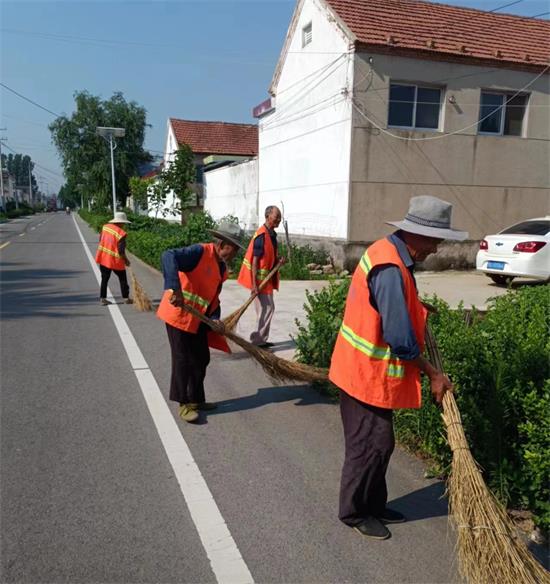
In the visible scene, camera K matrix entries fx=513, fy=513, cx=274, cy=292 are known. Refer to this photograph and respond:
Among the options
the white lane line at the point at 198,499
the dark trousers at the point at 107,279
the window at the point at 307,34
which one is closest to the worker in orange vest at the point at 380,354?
the white lane line at the point at 198,499

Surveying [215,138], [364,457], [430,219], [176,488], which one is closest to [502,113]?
[430,219]

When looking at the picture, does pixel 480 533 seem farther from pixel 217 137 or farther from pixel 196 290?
pixel 217 137

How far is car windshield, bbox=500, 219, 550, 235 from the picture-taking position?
10211mm

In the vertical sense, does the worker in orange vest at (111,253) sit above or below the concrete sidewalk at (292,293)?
above

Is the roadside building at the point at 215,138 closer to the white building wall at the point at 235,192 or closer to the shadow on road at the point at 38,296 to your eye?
the white building wall at the point at 235,192

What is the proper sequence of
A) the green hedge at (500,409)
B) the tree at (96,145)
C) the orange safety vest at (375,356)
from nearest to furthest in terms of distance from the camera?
1. the orange safety vest at (375,356)
2. the green hedge at (500,409)
3. the tree at (96,145)

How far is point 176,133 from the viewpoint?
108ft

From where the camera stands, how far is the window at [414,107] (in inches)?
508

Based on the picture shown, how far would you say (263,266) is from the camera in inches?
242

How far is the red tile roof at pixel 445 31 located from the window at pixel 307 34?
140cm

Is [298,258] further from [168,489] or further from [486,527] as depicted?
[486,527]

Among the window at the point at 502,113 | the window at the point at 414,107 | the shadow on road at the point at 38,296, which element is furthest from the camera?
the window at the point at 502,113

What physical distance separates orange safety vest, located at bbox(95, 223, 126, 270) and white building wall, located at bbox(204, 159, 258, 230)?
10924 mm

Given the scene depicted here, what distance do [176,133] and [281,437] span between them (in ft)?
105
